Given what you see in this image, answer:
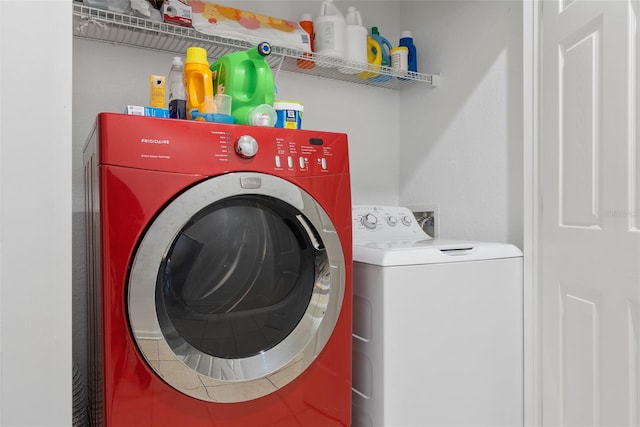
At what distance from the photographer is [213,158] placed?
1217 millimetres

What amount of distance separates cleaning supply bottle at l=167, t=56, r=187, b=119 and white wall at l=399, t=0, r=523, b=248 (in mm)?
1261

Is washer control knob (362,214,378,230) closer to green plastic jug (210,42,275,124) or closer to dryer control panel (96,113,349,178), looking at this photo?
dryer control panel (96,113,349,178)

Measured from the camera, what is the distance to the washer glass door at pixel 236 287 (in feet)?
3.79

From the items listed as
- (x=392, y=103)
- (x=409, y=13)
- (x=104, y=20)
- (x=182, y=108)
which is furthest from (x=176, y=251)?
(x=409, y=13)

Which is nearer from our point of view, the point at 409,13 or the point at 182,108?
the point at 182,108

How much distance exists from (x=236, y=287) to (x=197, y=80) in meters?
0.65

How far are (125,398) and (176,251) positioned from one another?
0.38 metres

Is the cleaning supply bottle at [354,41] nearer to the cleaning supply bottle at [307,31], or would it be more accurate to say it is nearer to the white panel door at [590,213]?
the cleaning supply bottle at [307,31]

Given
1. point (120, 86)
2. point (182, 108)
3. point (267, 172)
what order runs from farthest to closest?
point (120, 86), point (182, 108), point (267, 172)

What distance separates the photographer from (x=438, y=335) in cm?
154

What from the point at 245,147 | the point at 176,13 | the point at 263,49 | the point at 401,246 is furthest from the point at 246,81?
the point at 401,246

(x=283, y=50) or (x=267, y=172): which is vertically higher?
(x=283, y=50)

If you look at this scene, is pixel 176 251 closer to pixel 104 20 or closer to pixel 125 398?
pixel 125 398

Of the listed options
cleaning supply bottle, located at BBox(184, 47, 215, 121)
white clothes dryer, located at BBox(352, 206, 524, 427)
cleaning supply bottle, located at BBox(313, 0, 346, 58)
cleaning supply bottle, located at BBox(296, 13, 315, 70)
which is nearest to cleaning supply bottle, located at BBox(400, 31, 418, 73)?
cleaning supply bottle, located at BBox(313, 0, 346, 58)
